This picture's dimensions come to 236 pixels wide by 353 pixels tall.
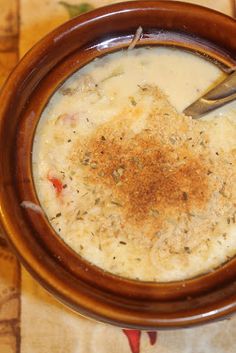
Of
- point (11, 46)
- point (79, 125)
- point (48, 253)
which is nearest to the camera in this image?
point (48, 253)

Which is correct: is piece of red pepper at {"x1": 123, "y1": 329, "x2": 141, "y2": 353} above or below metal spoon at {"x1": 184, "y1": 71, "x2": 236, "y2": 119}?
below

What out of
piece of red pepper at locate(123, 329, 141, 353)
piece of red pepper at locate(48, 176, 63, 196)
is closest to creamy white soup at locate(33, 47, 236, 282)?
piece of red pepper at locate(48, 176, 63, 196)

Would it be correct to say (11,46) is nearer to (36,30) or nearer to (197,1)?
(36,30)

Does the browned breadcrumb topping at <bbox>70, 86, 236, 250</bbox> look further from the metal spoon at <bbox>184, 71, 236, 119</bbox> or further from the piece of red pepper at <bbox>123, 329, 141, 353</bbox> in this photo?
the piece of red pepper at <bbox>123, 329, 141, 353</bbox>

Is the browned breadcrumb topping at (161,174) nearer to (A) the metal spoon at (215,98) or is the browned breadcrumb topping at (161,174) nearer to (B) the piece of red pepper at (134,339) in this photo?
(A) the metal spoon at (215,98)

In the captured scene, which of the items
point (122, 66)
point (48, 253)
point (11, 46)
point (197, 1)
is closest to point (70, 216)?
point (48, 253)

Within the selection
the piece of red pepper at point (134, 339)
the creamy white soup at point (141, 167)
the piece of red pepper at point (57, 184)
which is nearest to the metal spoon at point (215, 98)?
the creamy white soup at point (141, 167)

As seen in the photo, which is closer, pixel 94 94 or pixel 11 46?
pixel 94 94

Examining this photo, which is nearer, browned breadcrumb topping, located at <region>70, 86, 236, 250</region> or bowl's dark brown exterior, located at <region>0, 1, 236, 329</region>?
bowl's dark brown exterior, located at <region>0, 1, 236, 329</region>
